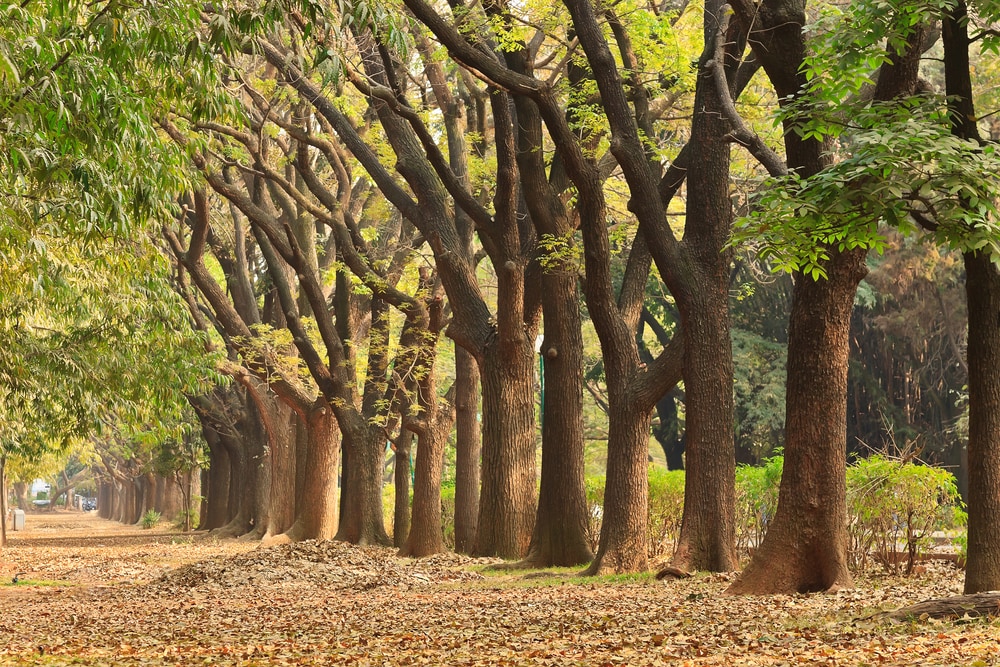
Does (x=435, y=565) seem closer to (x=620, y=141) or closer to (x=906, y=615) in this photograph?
(x=620, y=141)

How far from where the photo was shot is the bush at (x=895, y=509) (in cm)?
1211

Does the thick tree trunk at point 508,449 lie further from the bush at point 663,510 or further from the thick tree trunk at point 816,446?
the thick tree trunk at point 816,446

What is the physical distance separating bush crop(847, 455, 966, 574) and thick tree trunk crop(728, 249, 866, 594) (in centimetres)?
258

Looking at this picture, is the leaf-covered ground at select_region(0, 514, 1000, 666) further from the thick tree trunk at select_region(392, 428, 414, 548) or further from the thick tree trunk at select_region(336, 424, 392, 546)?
the thick tree trunk at select_region(392, 428, 414, 548)

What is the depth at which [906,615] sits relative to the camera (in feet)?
25.0

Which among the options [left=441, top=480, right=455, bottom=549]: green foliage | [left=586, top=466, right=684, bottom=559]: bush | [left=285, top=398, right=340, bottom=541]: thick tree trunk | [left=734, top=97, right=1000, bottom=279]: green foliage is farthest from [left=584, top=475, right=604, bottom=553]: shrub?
[left=734, top=97, right=1000, bottom=279]: green foliage

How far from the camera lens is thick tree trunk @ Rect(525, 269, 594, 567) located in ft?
48.7

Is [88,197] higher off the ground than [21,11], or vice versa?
[21,11]

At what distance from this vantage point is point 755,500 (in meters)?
14.4

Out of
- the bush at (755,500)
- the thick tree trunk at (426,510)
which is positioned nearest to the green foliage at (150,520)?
the thick tree trunk at (426,510)

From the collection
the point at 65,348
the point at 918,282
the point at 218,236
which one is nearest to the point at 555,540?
the point at 65,348

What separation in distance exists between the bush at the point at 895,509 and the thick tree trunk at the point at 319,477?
12.8 m

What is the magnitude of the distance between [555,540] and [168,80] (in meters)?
8.69

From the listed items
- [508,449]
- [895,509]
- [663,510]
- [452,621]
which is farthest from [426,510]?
[452,621]
